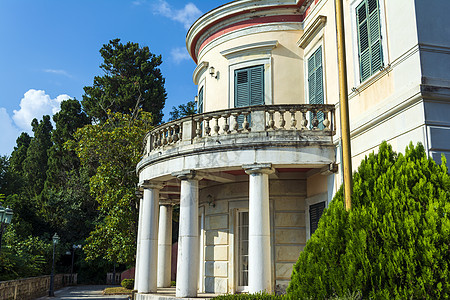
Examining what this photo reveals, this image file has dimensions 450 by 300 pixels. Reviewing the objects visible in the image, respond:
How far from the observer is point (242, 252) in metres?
15.0

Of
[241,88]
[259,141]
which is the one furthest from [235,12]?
[259,141]

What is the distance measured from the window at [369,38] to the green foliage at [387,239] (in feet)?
9.54

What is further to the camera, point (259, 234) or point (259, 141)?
point (259, 141)

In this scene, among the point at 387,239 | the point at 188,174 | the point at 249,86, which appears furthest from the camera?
the point at 249,86

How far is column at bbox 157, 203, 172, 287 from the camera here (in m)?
17.2

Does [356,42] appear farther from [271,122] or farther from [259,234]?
[259,234]

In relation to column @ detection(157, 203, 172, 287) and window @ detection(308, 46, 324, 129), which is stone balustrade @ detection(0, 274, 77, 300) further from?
window @ detection(308, 46, 324, 129)

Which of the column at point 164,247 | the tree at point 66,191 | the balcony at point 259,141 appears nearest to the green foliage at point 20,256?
the tree at point 66,191

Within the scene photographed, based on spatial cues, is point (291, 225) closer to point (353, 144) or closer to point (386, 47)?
point (353, 144)

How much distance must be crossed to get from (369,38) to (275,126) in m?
3.41

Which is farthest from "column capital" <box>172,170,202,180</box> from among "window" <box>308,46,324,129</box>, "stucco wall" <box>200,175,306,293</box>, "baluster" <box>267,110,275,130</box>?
"window" <box>308,46,324,129</box>

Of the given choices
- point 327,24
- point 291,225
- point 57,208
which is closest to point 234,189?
point 291,225

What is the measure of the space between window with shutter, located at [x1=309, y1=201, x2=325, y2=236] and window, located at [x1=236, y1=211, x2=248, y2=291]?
2.31 m

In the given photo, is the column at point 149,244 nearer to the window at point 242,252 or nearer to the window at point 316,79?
the window at point 242,252
